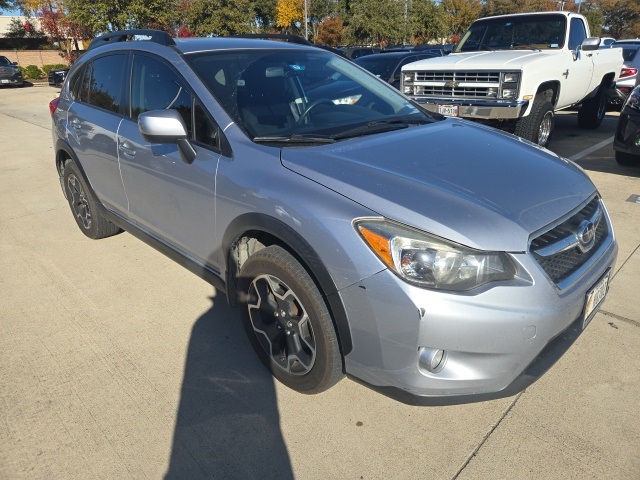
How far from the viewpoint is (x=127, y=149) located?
348 centimetres

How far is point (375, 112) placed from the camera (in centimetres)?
330

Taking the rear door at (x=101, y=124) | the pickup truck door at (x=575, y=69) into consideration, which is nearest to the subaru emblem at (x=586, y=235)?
the rear door at (x=101, y=124)

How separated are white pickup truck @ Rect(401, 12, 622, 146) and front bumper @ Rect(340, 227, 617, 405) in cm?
491

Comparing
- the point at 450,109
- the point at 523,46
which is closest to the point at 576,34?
the point at 523,46

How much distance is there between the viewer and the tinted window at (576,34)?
750 centimetres

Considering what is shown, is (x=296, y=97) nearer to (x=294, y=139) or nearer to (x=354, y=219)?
(x=294, y=139)

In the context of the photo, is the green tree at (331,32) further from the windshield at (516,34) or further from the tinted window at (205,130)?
the tinted window at (205,130)

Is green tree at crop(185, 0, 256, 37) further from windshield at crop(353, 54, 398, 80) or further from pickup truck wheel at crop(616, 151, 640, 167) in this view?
pickup truck wheel at crop(616, 151, 640, 167)

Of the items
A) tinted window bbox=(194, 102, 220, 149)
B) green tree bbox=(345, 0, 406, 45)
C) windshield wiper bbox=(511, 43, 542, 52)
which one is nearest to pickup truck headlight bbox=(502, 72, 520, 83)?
windshield wiper bbox=(511, 43, 542, 52)

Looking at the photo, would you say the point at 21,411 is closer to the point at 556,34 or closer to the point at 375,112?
the point at 375,112

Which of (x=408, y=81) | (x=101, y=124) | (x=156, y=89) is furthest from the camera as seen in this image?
(x=408, y=81)

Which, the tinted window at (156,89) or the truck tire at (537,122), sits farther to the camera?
the truck tire at (537,122)

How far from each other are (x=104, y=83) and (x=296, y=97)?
1.79 metres

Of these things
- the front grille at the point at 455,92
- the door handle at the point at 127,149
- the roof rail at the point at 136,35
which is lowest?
the front grille at the point at 455,92
